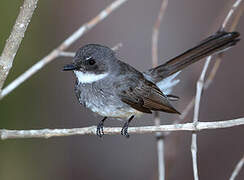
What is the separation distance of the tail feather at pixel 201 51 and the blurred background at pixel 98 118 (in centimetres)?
133

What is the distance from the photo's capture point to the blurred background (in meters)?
5.92

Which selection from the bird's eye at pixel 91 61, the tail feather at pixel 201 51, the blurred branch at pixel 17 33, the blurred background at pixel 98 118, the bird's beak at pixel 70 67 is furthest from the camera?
the blurred background at pixel 98 118

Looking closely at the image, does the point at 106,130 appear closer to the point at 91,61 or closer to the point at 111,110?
the point at 111,110

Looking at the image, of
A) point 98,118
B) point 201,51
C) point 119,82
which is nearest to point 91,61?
point 119,82

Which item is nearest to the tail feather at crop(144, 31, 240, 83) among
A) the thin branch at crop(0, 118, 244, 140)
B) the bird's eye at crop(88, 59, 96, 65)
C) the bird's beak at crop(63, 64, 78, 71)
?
the bird's eye at crop(88, 59, 96, 65)

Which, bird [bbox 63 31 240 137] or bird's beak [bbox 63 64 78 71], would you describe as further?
bird [bbox 63 31 240 137]

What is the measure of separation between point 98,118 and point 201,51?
242 centimetres

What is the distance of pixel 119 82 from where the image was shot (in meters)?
4.37

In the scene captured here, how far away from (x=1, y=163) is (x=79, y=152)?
4.47 ft

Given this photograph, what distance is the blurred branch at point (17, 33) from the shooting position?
2.99 metres

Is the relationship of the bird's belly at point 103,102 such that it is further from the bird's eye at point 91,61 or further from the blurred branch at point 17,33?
the blurred branch at point 17,33

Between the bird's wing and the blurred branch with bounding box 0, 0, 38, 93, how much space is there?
1.47 meters

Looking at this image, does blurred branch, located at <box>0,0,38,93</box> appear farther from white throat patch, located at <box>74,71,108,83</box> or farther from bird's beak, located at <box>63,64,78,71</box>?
white throat patch, located at <box>74,71,108,83</box>

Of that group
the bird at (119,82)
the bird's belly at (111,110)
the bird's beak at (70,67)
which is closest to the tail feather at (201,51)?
the bird at (119,82)
